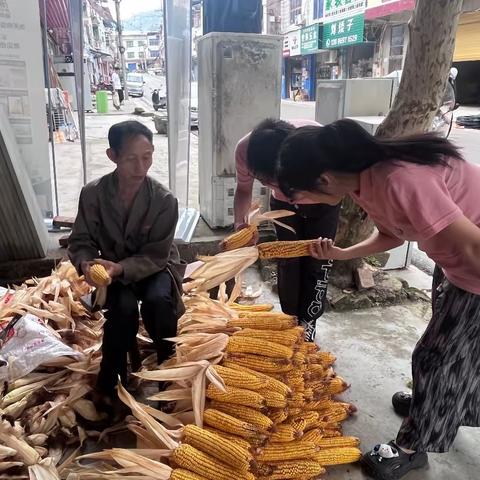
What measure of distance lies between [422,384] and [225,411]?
0.89 meters

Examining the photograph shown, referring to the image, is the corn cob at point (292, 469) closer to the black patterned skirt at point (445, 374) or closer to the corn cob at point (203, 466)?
the corn cob at point (203, 466)

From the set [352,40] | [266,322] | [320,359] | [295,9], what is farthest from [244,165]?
[295,9]

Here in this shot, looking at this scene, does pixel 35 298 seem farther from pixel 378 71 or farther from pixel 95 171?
pixel 378 71

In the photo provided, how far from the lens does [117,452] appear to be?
72.3 inches

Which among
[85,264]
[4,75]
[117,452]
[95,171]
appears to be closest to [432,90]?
[85,264]

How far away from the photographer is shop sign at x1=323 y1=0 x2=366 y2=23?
2214 centimetres

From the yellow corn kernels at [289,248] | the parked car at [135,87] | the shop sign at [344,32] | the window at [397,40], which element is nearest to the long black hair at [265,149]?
the yellow corn kernels at [289,248]

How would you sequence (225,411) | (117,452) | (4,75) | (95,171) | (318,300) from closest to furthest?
(117,452) → (225,411) → (318,300) → (4,75) → (95,171)

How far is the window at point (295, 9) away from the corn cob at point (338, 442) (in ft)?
107

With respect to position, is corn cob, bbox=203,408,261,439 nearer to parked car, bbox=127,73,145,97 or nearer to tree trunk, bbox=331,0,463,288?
tree trunk, bbox=331,0,463,288

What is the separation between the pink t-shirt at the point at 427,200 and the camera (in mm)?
1561

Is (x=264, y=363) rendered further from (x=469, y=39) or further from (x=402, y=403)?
(x=469, y=39)

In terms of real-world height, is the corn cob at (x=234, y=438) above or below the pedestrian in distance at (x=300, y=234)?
below

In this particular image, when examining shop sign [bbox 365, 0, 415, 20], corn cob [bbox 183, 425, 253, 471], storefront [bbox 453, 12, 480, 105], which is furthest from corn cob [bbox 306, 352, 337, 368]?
shop sign [bbox 365, 0, 415, 20]
